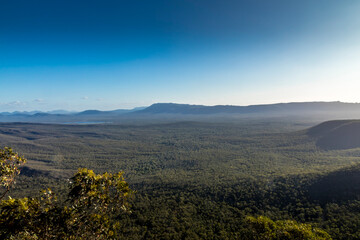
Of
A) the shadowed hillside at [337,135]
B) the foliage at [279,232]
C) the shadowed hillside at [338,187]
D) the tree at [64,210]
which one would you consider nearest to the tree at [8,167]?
the tree at [64,210]

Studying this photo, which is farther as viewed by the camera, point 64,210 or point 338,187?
point 338,187

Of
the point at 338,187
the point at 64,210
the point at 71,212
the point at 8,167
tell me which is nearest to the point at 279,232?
the point at 71,212

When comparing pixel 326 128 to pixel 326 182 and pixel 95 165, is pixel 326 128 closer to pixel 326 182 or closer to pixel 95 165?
pixel 326 182

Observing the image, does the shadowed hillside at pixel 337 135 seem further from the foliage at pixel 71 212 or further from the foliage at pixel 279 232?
the foliage at pixel 71 212

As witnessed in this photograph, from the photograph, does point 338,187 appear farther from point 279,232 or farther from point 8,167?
point 8,167

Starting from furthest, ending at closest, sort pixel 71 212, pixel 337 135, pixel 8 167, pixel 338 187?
pixel 337 135
pixel 338 187
pixel 71 212
pixel 8 167

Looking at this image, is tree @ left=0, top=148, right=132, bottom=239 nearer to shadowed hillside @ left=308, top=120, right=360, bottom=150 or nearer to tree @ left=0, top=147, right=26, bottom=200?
tree @ left=0, top=147, right=26, bottom=200
